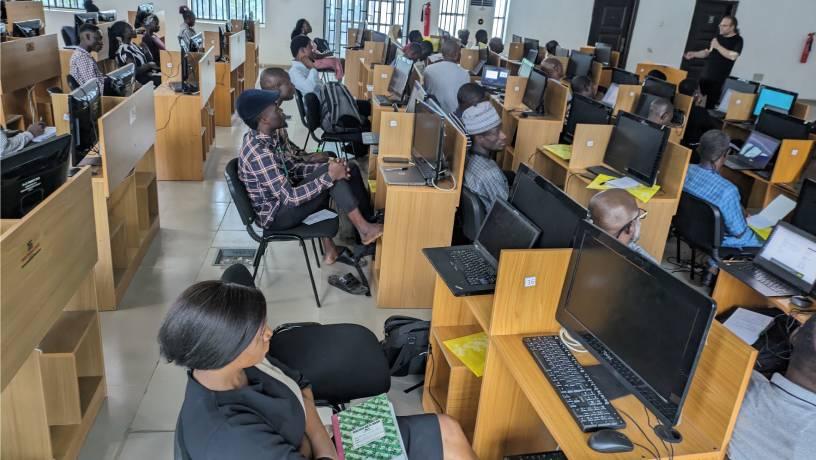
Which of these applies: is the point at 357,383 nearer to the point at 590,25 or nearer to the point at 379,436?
the point at 379,436

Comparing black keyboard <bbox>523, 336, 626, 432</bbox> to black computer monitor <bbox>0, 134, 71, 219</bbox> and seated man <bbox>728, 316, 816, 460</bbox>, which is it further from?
black computer monitor <bbox>0, 134, 71, 219</bbox>

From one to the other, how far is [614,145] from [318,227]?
2.01 metres

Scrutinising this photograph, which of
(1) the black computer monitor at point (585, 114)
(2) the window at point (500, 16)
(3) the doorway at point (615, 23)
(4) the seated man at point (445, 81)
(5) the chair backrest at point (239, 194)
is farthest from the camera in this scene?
(2) the window at point (500, 16)

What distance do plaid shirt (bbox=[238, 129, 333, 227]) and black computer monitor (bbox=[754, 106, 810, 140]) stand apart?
3397 millimetres

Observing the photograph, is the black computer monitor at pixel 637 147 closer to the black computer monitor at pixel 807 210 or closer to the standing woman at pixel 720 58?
the black computer monitor at pixel 807 210

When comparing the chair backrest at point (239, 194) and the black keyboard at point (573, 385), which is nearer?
the black keyboard at point (573, 385)

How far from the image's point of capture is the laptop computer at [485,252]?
216 centimetres

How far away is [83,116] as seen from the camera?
9.97ft

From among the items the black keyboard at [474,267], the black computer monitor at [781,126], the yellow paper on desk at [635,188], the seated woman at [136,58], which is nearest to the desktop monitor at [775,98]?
the black computer monitor at [781,126]

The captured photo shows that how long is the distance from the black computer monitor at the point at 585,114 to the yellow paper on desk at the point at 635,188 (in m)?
0.54

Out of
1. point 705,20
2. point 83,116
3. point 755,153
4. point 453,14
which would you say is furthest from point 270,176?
point 453,14

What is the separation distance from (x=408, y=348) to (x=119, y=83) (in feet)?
8.43

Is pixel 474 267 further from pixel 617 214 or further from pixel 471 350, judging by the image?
pixel 617 214

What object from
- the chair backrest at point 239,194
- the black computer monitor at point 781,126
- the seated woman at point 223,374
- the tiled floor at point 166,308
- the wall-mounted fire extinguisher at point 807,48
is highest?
the wall-mounted fire extinguisher at point 807,48
